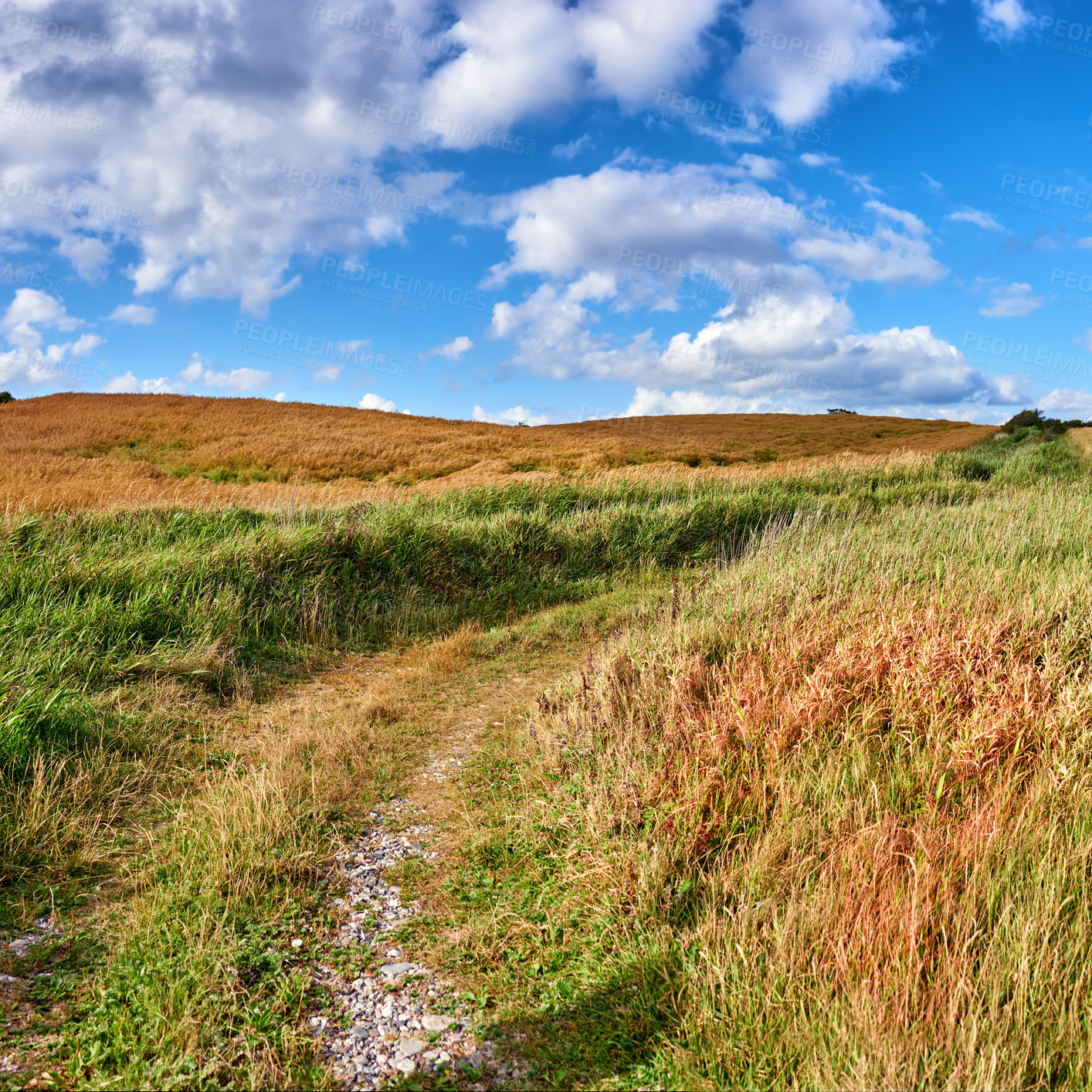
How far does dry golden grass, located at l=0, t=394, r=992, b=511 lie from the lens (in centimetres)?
1692

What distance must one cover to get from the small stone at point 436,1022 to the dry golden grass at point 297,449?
10820 mm

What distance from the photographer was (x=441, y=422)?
43719mm

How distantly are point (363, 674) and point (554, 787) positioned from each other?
3942 millimetres

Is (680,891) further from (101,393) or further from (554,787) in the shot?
(101,393)

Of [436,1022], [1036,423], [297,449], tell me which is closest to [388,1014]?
[436,1022]

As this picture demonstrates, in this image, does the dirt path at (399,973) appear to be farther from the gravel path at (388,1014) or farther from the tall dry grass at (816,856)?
the tall dry grass at (816,856)

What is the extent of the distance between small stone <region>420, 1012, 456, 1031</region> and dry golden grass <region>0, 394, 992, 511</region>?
10.8 meters

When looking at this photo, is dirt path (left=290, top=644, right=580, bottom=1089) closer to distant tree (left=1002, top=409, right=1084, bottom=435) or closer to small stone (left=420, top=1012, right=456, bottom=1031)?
small stone (left=420, top=1012, right=456, bottom=1031)

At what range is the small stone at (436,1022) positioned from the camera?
9.75ft

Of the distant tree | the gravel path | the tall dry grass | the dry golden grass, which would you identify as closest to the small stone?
the gravel path

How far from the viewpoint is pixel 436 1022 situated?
3008mm

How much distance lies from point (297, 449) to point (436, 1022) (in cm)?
2822

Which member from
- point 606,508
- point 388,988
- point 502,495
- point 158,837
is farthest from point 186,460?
point 388,988

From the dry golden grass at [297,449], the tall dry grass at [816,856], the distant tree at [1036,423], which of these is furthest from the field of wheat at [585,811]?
the distant tree at [1036,423]
